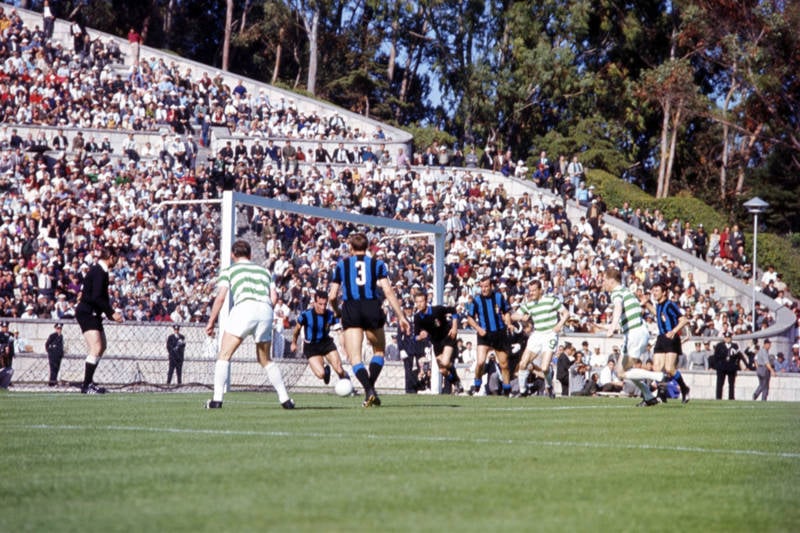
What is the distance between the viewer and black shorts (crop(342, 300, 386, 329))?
594 inches

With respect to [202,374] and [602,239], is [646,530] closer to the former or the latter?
[202,374]

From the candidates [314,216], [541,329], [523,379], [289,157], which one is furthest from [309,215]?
[289,157]

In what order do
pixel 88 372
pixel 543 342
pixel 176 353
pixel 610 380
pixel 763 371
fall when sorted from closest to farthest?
pixel 88 372, pixel 543 342, pixel 176 353, pixel 610 380, pixel 763 371

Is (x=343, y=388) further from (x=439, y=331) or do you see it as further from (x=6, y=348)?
(x=6, y=348)

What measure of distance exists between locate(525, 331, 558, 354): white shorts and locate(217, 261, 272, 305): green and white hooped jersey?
8190mm

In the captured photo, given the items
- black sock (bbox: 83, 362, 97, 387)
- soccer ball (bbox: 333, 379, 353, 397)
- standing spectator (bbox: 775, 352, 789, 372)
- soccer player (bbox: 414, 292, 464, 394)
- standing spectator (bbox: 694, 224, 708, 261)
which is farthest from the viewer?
standing spectator (bbox: 694, 224, 708, 261)

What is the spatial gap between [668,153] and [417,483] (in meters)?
60.3

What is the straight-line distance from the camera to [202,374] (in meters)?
26.9

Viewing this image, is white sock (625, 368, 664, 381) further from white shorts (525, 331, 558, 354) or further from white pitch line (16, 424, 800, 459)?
white pitch line (16, 424, 800, 459)

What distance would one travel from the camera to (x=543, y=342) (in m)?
20.6

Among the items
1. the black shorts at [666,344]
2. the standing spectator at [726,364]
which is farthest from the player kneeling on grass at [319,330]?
the standing spectator at [726,364]

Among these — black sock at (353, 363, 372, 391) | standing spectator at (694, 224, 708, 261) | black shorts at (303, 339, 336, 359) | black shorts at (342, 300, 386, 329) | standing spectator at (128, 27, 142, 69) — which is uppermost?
standing spectator at (128, 27, 142, 69)

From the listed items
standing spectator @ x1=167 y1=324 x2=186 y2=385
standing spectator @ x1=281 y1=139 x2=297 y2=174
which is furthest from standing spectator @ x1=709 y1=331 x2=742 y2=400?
standing spectator @ x1=281 y1=139 x2=297 y2=174

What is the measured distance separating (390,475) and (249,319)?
638 cm
